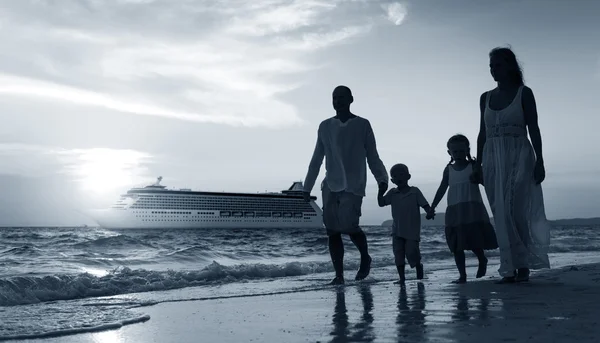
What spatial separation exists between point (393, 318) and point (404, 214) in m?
2.57

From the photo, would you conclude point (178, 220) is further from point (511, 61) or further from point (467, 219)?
point (511, 61)

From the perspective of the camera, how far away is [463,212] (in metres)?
5.05

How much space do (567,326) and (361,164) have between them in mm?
3197

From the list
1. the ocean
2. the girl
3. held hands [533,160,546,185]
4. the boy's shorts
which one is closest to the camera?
the ocean

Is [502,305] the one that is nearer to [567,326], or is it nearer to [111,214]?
[567,326]

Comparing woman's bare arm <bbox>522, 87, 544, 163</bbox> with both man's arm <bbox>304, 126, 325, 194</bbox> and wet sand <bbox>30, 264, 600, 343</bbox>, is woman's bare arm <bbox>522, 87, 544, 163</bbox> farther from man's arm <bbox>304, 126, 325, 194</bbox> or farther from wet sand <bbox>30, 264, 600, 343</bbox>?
man's arm <bbox>304, 126, 325, 194</bbox>

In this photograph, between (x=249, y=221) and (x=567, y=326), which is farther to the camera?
(x=249, y=221)

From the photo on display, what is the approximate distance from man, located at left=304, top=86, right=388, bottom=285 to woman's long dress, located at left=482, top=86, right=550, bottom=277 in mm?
1155

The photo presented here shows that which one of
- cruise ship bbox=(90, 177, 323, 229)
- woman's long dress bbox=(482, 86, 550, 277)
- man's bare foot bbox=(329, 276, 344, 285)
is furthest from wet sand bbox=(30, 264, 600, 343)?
cruise ship bbox=(90, 177, 323, 229)

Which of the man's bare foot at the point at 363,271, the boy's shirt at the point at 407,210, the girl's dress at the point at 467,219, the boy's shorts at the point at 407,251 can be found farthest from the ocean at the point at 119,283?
the girl's dress at the point at 467,219

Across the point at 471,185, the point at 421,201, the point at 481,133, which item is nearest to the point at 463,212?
the point at 471,185

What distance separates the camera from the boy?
16.9 feet

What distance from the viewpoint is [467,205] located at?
5035 mm

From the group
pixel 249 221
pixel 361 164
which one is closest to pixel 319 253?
pixel 361 164
